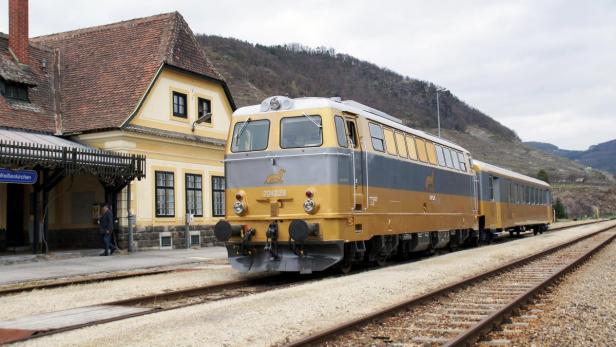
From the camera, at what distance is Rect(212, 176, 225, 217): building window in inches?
1088

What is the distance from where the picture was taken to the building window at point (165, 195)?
24.6 meters

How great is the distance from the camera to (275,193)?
43.1 ft

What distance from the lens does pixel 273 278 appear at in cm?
1429

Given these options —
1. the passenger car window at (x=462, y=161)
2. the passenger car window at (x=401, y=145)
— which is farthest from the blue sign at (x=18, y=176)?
the passenger car window at (x=462, y=161)

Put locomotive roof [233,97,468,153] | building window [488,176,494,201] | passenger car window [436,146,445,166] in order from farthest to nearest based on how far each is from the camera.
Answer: building window [488,176,494,201] → passenger car window [436,146,445,166] → locomotive roof [233,97,468,153]

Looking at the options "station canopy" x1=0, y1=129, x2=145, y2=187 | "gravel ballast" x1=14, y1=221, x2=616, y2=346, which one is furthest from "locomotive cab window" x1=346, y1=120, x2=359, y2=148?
"station canopy" x1=0, y1=129, x2=145, y2=187

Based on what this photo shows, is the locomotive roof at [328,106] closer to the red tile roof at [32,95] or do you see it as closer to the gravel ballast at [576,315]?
the gravel ballast at [576,315]

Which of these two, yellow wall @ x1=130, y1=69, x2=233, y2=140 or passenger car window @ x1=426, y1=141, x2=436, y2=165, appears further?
yellow wall @ x1=130, y1=69, x2=233, y2=140

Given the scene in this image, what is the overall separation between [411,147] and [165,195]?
1128cm

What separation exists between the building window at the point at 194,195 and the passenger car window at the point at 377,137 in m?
12.7

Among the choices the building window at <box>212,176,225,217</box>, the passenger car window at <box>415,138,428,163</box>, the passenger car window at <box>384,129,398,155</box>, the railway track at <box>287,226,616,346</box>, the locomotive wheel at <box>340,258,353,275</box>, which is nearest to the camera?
the railway track at <box>287,226,616,346</box>

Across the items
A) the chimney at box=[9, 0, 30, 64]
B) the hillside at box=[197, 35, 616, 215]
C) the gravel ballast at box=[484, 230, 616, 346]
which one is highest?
the hillside at box=[197, 35, 616, 215]

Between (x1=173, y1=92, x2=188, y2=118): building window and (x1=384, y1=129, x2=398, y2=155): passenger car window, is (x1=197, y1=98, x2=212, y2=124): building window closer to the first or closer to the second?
(x1=173, y1=92, x2=188, y2=118): building window

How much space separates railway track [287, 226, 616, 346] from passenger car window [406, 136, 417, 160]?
15.9ft
